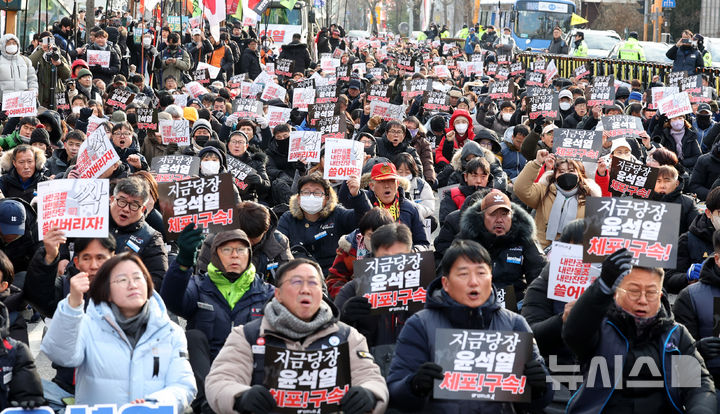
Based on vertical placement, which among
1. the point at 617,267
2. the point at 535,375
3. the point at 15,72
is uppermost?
the point at 15,72

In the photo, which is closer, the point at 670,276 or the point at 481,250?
the point at 481,250

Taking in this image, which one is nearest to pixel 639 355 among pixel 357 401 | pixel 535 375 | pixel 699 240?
pixel 535 375

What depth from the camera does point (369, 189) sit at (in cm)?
998

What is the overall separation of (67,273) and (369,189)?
363 centimetres

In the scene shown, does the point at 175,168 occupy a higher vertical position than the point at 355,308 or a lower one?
higher

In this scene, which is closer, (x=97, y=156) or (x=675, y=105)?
(x=97, y=156)

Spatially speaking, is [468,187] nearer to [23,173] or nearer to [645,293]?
[23,173]

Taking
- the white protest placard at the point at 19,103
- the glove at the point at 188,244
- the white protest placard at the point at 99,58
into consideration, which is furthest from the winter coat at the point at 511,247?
the white protest placard at the point at 99,58

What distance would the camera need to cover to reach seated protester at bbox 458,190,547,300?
24.1ft

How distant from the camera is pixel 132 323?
5203 millimetres

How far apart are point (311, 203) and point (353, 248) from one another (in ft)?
4.06

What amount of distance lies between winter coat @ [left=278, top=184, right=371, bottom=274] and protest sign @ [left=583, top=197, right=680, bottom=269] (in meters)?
3.02

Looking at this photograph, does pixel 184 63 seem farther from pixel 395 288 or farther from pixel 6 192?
pixel 395 288

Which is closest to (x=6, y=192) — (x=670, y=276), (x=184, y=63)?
(x=670, y=276)
